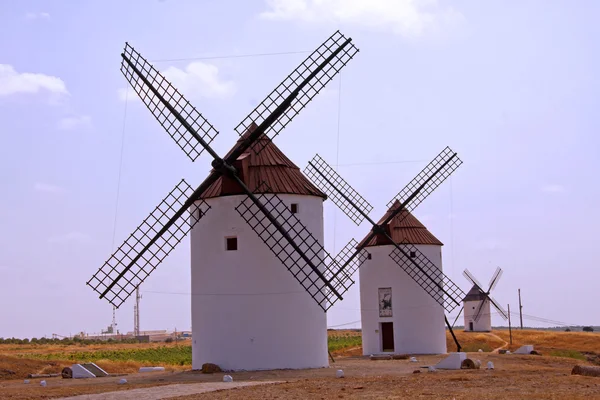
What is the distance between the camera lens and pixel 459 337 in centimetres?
4953

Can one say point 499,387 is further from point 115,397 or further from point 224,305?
point 224,305

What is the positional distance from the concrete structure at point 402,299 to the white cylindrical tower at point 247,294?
1017cm

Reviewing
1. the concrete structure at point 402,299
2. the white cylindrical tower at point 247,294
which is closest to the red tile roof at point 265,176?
the white cylindrical tower at point 247,294

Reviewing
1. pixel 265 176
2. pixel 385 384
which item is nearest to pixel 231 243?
pixel 265 176

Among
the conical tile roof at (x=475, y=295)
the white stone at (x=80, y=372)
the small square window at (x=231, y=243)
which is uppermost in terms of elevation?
the small square window at (x=231, y=243)

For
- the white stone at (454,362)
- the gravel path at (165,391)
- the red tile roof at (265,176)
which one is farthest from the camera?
the red tile roof at (265,176)

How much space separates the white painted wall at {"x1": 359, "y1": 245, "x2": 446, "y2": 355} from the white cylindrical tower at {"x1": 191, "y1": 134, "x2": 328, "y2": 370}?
10156mm

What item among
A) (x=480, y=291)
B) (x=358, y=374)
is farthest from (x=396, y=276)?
(x=480, y=291)

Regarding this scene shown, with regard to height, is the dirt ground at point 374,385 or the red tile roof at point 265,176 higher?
the red tile roof at point 265,176

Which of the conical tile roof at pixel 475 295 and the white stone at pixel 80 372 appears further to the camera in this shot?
→ the conical tile roof at pixel 475 295

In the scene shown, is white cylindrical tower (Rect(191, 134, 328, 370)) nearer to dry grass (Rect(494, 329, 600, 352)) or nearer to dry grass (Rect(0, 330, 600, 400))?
dry grass (Rect(0, 330, 600, 400))

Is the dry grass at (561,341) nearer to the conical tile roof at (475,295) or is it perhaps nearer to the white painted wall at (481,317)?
the white painted wall at (481,317)

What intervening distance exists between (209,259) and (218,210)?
144 centimetres

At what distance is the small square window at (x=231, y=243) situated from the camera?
Answer: 2509 cm
